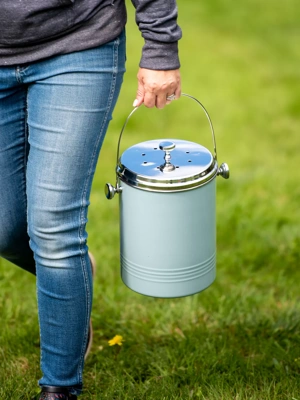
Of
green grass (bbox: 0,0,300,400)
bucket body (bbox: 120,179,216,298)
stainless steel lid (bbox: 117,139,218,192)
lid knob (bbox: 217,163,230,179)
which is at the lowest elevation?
green grass (bbox: 0,0,300,400)

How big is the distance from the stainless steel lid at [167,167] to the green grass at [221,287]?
73 centimetres

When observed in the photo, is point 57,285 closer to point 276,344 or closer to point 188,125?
point 276,344

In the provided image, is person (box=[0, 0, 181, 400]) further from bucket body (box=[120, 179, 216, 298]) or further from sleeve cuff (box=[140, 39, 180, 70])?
bucket body (box=[120, 179, 216, 298])

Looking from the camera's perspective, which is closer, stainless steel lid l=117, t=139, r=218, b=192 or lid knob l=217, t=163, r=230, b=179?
stainless steel lid l=117, t=139, r=218, b=192

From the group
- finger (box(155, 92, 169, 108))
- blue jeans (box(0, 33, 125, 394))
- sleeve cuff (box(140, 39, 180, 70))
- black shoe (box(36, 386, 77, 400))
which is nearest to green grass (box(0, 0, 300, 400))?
black shoe (box(36, 386, 77, 400))

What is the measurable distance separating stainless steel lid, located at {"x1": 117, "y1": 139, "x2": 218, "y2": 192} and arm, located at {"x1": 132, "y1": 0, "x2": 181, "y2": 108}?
0.21 metres

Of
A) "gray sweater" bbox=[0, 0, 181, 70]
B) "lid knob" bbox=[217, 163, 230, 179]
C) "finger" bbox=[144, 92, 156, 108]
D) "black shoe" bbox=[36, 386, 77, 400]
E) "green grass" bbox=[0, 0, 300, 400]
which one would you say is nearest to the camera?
"gray sweater" bbox=[0, 0, 181, 70]

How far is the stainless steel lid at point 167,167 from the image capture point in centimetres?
229

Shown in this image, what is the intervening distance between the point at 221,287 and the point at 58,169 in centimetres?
153

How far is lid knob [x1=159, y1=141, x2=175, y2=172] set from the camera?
2332 mm

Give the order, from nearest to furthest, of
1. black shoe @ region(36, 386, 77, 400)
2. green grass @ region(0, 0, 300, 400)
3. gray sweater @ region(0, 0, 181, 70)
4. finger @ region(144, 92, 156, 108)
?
gray sweater @ region(0, 0, 181, 70)
finger @ region(144, 92, 156, 108)
black shoe @ region(36, 386, 77, 400)
green grass @ region(0, 0, 300, 400)

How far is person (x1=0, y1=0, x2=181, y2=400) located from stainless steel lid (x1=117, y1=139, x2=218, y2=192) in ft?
0.49

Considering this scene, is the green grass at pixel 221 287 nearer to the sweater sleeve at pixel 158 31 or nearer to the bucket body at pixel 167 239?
the bucket body at pixel 167 239

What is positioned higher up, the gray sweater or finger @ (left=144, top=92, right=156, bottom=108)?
the gray sweater
